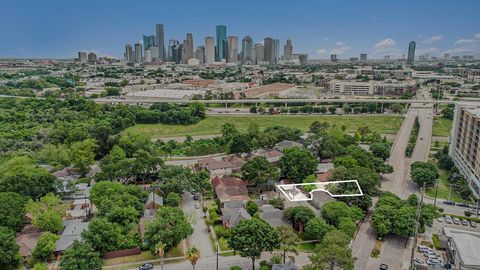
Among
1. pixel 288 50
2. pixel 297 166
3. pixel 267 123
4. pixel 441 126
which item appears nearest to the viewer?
pixel 297 166

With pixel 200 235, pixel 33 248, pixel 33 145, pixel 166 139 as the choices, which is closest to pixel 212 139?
pixel 166 139

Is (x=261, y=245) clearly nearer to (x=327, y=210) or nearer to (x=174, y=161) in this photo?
(x=327, y=210)

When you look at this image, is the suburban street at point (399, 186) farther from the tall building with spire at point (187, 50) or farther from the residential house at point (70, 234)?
the tall building with spire at point (187, 50)

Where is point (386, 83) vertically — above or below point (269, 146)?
above

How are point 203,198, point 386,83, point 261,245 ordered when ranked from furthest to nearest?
point 386,83
point 203,198
point 261,245

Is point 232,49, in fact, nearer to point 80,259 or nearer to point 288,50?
point 288,50

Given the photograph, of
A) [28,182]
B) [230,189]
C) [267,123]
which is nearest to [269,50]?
[267,123]

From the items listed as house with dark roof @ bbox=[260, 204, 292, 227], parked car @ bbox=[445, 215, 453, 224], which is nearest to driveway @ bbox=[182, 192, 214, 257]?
house with dark roof @ bbox=[260, 204, 292, 227]

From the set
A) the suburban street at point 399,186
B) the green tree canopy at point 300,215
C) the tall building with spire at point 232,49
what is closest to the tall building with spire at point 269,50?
the tall building with spire at point 232,49
